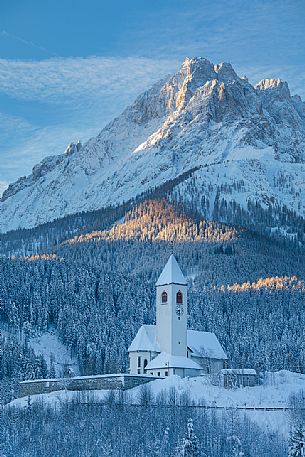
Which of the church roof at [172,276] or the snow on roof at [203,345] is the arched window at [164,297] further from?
the snow on roof at [203,345]

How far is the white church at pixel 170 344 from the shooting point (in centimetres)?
14412

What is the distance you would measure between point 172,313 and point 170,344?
430cm

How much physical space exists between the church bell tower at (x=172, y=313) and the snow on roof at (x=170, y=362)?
1.08m

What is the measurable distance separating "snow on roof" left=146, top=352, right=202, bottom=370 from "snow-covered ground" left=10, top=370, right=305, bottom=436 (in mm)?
7605

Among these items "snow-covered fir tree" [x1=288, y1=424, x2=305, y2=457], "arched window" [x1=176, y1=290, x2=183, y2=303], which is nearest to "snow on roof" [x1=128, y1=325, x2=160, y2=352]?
"arched window" [x1=176, y1=290, x2=183, y2=303]

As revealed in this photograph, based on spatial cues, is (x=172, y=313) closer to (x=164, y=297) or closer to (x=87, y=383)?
(x=164, y=297)

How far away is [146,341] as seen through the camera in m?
149

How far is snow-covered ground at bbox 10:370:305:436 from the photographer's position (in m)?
121

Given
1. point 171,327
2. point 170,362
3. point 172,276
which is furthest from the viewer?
point 172,276

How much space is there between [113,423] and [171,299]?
32.7 m

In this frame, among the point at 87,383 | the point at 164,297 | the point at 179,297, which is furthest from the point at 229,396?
the point at 164,297

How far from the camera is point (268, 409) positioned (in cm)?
12338

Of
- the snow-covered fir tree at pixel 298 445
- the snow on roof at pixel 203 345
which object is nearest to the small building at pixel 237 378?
the snow on roof at pixel 203 345

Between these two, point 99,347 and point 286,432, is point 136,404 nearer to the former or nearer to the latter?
point 286,432
